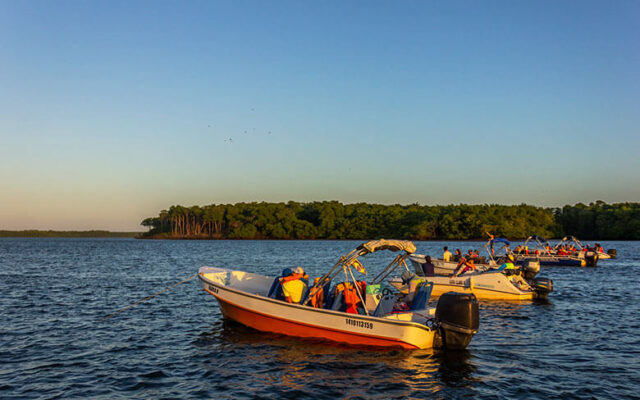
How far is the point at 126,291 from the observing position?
90.7 feet

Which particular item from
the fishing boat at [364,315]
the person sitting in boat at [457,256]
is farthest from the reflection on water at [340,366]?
the person sitting in boat at [457,256]

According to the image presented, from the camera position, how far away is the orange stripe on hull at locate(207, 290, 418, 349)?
1425 centimetres

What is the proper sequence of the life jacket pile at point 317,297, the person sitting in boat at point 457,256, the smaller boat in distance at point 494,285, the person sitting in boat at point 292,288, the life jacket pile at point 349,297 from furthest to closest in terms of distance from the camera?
the person sitting in boat at point 457,256 → the smaller boat in distance at point 494,285 → the person sitting in boat at point 292,288 → the life jacket pile at point 317,297 → the life jacket pile at point 349,297

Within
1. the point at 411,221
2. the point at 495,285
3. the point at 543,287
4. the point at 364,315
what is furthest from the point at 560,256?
the point at 411,221

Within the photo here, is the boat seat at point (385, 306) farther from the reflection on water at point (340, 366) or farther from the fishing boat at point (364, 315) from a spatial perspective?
the reflection on water at point (340, 366)

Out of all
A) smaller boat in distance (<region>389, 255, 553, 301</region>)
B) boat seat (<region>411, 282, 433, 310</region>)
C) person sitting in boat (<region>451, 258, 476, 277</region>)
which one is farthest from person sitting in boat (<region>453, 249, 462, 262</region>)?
boat seat (<region>411, 282, 433, 310</region>)

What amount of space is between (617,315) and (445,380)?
42.3 feet

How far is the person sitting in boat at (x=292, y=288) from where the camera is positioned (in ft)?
51.9

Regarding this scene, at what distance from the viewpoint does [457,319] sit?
13.4m

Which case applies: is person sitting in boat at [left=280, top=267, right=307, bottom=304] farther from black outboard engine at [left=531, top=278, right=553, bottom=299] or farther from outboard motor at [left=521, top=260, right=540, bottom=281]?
outboard motor at [left=521, top=260, right=540, bottom=281]

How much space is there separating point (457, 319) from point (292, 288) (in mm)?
5370

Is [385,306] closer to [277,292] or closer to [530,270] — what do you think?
[277,292]

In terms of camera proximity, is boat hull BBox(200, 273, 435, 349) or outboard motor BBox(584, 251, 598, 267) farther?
outboard motor BBox(584, 251, 598, 267)

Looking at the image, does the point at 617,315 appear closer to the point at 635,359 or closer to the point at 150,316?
the point at 635,359
